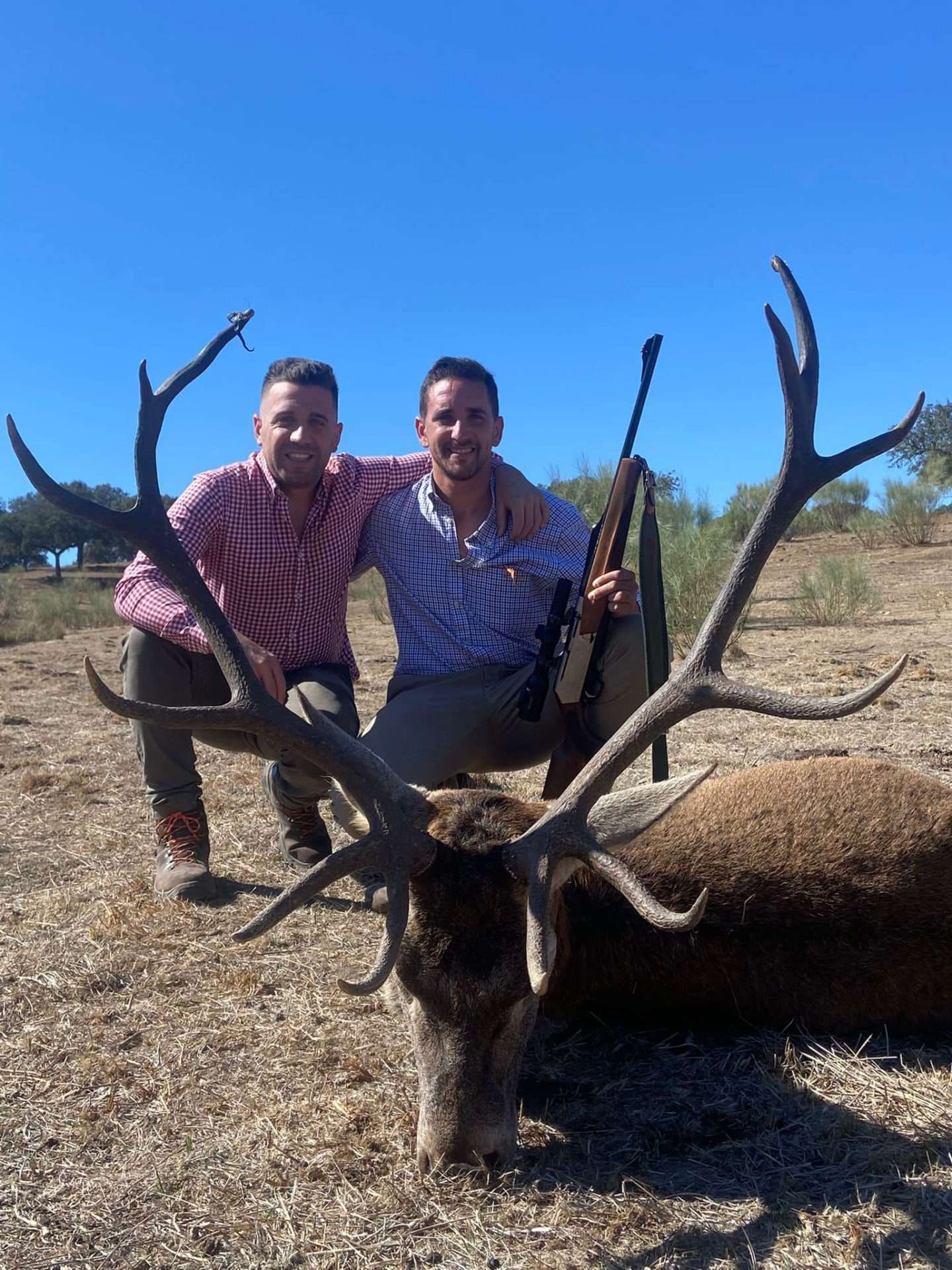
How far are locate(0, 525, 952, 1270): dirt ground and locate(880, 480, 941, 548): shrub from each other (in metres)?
21.6

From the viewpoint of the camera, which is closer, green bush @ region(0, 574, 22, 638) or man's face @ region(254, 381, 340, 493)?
man's face @ region(254, 381, 340, 493)

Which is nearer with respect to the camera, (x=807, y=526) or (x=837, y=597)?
(x=837, y=597)

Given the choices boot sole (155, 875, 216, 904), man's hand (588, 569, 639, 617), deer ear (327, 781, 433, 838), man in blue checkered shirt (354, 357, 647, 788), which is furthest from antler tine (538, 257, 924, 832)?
boot sole (155, 875, 216, 904)

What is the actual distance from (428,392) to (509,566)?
1024 mm

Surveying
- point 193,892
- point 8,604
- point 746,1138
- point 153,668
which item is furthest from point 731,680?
point 8,604

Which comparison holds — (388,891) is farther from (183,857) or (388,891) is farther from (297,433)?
(297,433)

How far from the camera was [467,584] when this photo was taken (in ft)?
17.3

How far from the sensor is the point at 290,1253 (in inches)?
99.2

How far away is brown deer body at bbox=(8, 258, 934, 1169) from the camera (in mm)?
2809

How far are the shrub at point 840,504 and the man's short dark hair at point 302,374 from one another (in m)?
23.1

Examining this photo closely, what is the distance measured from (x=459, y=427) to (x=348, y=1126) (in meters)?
3.32

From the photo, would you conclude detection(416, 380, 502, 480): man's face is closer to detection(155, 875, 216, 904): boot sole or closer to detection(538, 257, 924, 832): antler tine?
detection(538, 257, 924, 832): antler tine

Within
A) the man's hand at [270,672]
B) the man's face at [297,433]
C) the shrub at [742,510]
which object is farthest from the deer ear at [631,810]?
the shrub at [742,510]

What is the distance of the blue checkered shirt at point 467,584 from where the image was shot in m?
5.26
